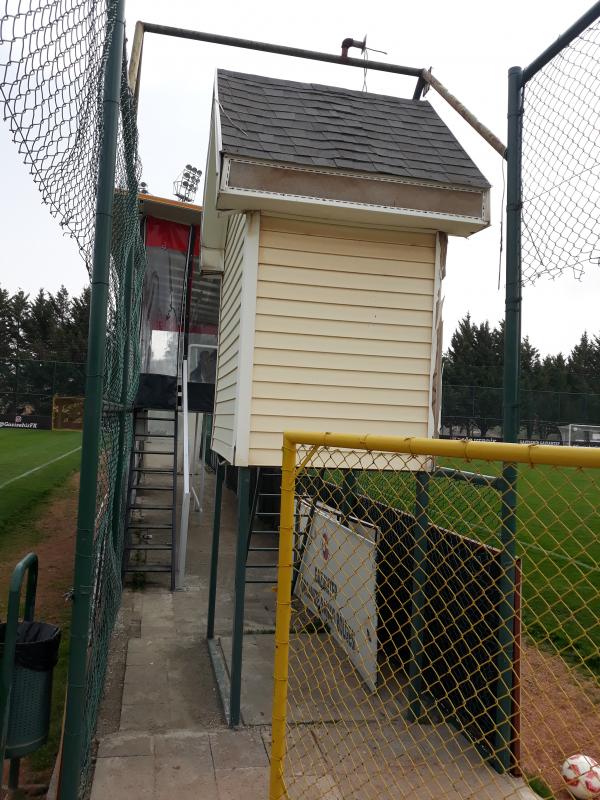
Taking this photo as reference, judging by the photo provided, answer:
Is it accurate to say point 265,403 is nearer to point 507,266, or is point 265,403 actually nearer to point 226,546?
point 507,266

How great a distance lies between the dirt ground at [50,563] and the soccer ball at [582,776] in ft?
9.36

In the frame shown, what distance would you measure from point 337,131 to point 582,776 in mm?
4491

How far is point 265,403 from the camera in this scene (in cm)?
461

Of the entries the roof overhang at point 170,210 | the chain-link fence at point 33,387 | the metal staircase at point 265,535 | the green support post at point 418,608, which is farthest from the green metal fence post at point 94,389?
the chain-link fence at point 33,387

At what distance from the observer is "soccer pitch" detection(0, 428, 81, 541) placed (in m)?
12.3

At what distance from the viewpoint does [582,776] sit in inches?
134

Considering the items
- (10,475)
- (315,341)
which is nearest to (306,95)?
(315,341)

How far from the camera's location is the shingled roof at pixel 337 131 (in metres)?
4.46

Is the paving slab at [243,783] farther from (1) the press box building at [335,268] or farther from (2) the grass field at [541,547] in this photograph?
(1) the press box building at [335,268]

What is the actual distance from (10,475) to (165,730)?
45.4ft

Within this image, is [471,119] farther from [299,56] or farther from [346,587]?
[346,587]

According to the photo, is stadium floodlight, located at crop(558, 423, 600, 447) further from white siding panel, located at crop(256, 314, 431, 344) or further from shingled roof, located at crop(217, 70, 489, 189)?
white siding panel, located at crop(256, 314, 431, 344)

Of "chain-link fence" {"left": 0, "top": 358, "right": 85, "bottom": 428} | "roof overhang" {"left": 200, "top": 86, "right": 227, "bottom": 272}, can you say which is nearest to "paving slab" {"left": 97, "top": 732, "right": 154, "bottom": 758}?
"roof overhang" {"left": 200, "top": 86, "right": 227, "bottom": 272}

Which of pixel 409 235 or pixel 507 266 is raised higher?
pixel 409 235
